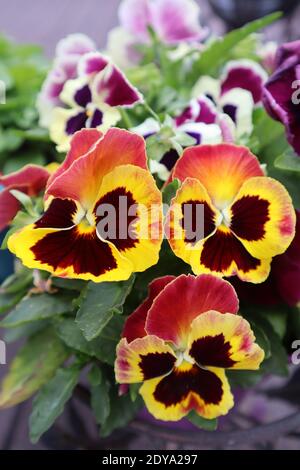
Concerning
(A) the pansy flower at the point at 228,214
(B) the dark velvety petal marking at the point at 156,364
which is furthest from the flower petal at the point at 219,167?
(B) the dark velvety petal marking at the point at 156,364

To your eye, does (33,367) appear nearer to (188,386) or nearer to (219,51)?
(188,386)

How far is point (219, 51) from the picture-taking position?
0.58 meters

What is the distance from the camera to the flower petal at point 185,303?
1.21ft

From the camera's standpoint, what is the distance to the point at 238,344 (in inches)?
14.8

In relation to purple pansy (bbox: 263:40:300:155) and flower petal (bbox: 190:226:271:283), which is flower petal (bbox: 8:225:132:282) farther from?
purple pansy (bbox: 263:40:300:155)

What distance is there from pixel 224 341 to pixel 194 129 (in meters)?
0.16

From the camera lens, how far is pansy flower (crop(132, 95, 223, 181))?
1.44 ft

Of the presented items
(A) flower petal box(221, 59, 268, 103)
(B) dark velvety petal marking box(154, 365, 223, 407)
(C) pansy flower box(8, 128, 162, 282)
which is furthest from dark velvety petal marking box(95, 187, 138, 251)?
(A) flower petal box(221, 59, 268, 103)

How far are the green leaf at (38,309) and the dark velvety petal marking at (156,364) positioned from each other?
9cm

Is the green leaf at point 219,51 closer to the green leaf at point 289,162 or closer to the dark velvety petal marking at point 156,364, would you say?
the green leaf at point 289,162

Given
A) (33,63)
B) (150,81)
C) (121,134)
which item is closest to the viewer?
(121,134)

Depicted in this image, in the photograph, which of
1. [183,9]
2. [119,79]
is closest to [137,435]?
[119,79]
